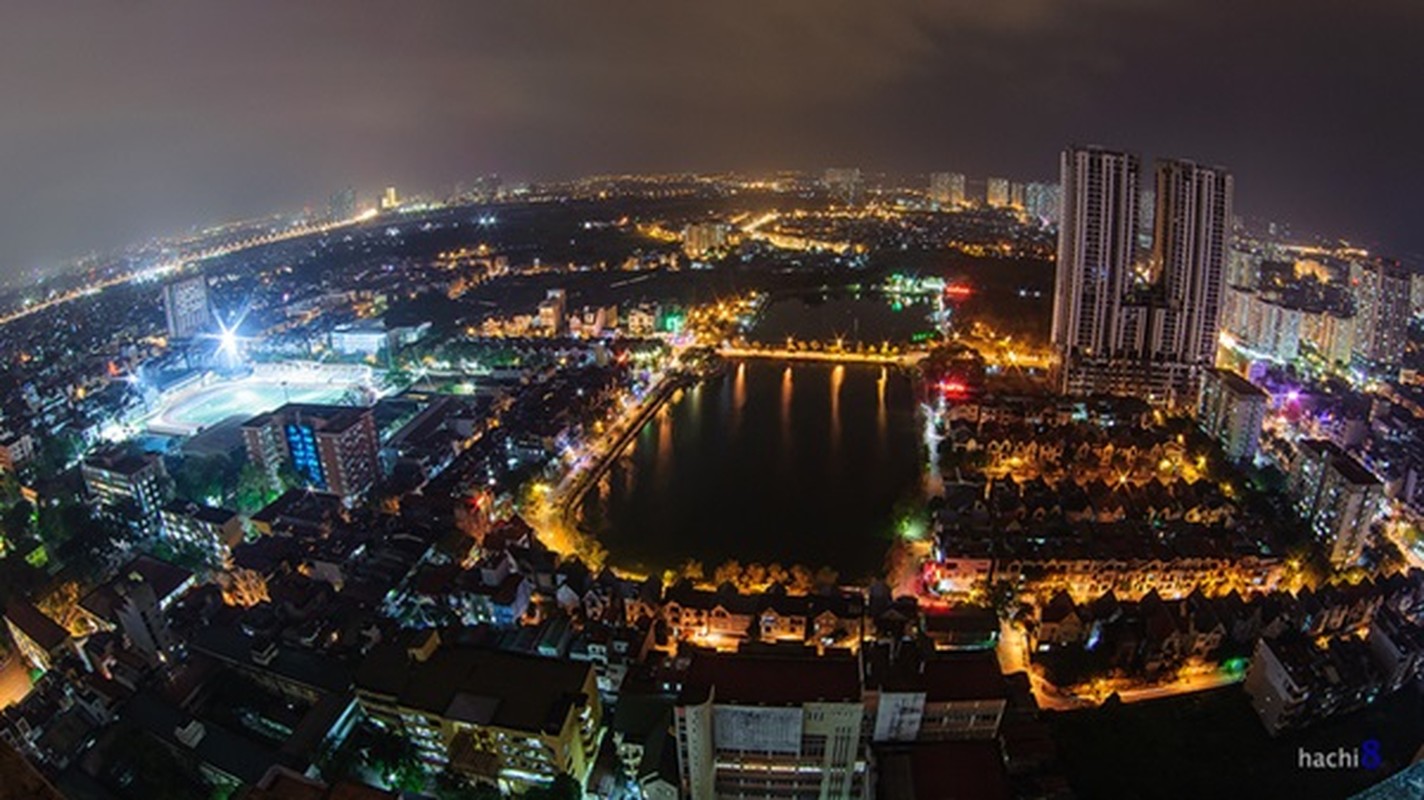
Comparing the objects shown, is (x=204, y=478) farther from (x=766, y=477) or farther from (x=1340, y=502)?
(x=1340, y=502)

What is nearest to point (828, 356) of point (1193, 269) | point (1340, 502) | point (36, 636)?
point (1193, 269)

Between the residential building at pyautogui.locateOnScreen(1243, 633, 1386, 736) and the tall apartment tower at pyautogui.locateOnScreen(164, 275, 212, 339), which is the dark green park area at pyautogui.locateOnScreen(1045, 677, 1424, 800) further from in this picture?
the tall apartment tower at pyautogui.locateOnScreen(164, 275, 212, 339)

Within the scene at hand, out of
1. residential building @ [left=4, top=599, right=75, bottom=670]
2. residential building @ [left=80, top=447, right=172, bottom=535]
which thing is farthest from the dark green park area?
residential building @ [left=80, top=447, right=172, bottom=535]

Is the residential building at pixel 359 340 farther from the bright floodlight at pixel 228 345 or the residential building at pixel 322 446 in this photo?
the residential building at pixel 322 446

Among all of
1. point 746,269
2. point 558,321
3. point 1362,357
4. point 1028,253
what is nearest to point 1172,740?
point 1362,357

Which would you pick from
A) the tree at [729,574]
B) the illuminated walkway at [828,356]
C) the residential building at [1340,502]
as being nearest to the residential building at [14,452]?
the tree at [729,574]

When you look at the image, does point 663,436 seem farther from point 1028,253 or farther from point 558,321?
point 1028,253
